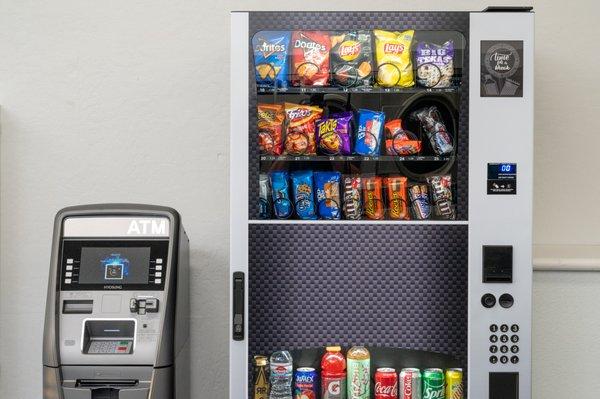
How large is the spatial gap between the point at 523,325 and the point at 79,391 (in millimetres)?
1616

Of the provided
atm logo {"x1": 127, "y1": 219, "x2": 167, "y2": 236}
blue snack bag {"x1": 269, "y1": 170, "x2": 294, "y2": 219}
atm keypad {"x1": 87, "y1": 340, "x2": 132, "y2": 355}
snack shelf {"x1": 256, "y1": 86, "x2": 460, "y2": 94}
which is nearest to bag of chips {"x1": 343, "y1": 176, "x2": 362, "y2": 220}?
blue snack bag {"x1": 269, "y1": 170, "x2": 294, "y2": 219}

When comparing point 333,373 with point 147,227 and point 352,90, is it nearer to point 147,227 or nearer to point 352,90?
point 147,227

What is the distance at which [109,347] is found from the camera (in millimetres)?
2602

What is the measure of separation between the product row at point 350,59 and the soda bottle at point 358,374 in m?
1.00

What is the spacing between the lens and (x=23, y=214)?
327cm

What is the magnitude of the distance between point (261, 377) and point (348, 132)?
3.18 feet

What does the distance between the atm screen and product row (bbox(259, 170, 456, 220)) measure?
486mm

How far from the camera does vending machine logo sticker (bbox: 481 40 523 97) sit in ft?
8.44

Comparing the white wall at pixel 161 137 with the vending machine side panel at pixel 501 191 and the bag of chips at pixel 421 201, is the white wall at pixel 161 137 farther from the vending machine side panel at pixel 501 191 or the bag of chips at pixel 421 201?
the bag of chips at pixel 421 201

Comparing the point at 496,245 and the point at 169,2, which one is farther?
the point at 169,2

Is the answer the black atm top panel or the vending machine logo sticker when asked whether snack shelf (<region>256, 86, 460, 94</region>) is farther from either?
the black atm top panel

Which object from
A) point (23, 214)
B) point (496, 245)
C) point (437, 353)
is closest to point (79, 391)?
point (23, 214)

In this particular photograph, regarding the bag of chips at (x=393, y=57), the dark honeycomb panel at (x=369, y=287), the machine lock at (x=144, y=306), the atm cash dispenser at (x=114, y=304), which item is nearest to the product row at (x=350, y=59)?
the bag of chips at (x=393, y=57)

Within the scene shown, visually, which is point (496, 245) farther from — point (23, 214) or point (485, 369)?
point (23, 214)
